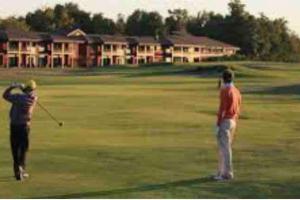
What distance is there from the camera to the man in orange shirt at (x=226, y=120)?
51.8ft

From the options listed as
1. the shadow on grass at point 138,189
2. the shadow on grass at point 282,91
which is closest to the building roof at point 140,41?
the shadow on grass at point 282,91

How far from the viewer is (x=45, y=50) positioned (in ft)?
486

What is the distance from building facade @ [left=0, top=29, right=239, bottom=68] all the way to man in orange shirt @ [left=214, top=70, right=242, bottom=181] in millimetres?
122421

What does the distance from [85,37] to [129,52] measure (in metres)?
12.6

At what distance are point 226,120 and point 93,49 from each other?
143802 mm

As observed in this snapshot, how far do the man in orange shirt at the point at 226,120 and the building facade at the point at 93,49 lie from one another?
12242 centimetres

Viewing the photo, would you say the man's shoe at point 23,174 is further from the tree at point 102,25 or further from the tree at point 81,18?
the tree at point 81,18

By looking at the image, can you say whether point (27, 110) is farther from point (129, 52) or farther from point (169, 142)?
point (129, 52)

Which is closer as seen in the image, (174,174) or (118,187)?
(118,187)

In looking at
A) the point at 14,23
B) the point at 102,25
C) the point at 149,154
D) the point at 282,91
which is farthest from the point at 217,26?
the point at 149,154

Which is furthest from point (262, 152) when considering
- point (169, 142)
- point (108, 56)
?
point (108, 56)

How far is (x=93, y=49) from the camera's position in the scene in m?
159

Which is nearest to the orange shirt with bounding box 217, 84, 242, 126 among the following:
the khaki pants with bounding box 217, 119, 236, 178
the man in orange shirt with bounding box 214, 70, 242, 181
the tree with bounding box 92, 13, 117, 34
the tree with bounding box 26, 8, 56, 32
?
the man in orange shirt with bounding box 214, 70, 242, 181

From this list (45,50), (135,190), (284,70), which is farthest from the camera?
(45,50)
